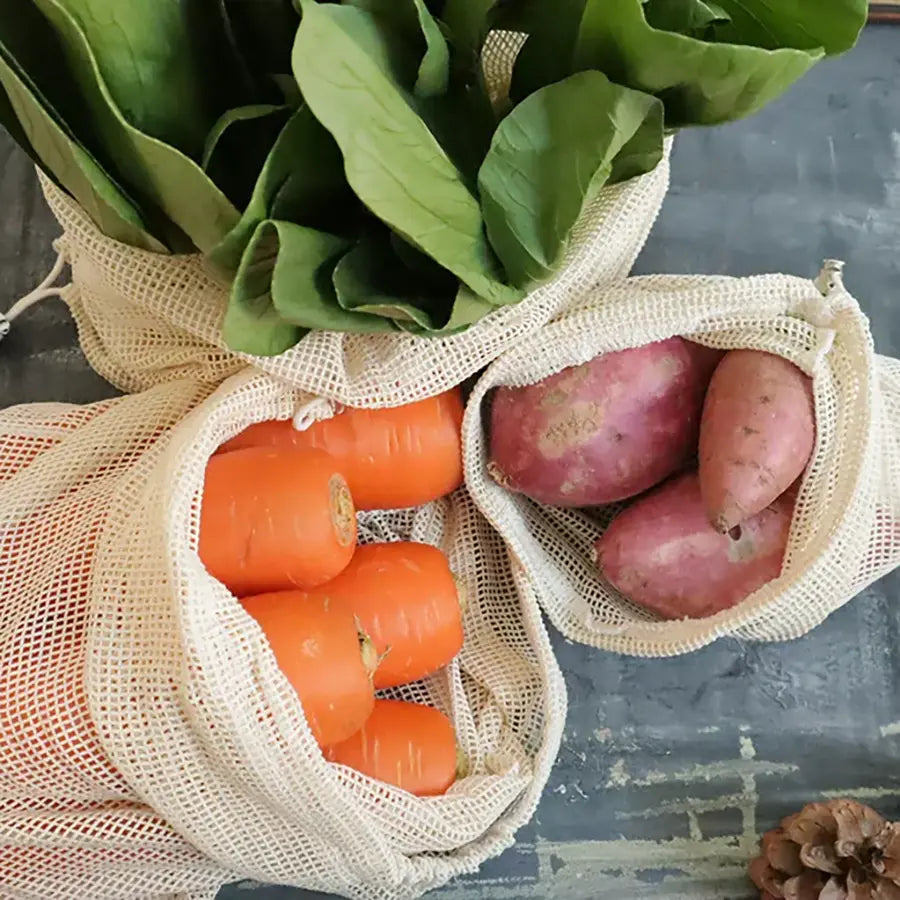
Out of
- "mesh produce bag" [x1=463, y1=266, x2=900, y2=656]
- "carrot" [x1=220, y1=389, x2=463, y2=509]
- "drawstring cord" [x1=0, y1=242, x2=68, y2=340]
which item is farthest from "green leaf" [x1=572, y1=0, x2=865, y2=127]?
"drawstring cord" [x1=0, y1=242, x2=68, y2=340]

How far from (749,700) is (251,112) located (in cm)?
52

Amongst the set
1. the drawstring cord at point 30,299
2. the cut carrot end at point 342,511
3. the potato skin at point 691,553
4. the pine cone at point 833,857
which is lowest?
the pine cone at point 833,857

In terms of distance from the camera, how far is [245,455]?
0.59 meters

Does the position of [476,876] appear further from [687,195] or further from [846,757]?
[687,195]

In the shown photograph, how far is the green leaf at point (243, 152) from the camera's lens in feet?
1.72

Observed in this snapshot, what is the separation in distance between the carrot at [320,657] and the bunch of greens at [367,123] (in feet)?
0.46

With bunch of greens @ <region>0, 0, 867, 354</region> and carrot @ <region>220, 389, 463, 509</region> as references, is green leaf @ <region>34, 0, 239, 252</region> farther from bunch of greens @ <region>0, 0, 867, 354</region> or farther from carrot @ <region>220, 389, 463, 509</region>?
carrot @ <region>220, 389, 463, 509</region>

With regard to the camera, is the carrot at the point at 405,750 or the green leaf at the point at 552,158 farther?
the carrot at the point at 405,750

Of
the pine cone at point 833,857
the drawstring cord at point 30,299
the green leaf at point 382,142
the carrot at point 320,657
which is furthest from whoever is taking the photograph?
the drawstring cord at point 30,299

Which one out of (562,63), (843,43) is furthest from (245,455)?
(843,43)

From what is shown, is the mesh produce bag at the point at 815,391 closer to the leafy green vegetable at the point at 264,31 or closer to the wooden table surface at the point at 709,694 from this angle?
the wooden table surface at the point at 709,694

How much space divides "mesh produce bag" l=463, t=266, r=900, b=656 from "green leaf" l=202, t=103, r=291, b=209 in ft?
0.59

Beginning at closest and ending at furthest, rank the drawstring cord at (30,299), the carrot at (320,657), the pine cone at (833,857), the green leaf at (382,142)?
the green leaf at (382,142) → the carrot at (320,657) → the pine cone at (833,857) → the drawstring cord at (30,299)

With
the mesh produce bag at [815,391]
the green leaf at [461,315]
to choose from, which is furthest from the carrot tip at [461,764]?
the green leaf at [461,315]
